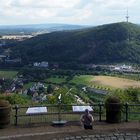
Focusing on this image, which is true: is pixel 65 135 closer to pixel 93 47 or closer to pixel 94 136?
pixel 94 136

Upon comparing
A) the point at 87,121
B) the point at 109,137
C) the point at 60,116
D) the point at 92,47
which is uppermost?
the point at 87,121

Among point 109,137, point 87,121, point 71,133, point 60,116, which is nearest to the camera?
point 109,137

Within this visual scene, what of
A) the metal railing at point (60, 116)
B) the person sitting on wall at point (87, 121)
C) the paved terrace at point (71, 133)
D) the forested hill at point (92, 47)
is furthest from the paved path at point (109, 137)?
the forested hill at point (92, 47)

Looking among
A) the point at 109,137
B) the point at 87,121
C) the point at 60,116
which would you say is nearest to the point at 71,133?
the point at 109,137

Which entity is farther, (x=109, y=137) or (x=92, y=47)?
(x=92, y=47)

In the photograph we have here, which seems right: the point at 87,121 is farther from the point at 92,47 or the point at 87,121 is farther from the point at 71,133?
the point at 92,47

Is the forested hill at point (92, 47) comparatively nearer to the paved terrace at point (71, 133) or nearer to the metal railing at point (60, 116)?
the metal railing at point (60, 116)

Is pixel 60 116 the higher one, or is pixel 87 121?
pixel 87 121
